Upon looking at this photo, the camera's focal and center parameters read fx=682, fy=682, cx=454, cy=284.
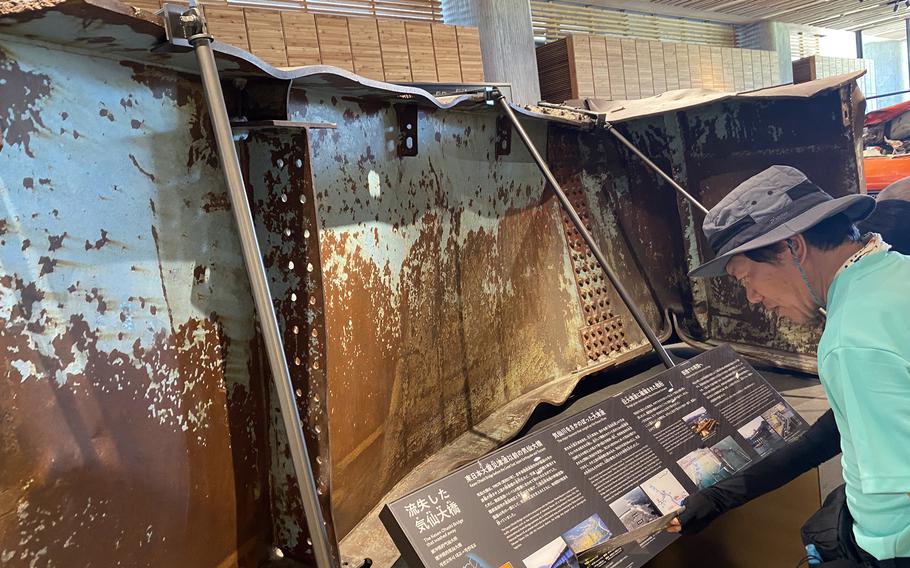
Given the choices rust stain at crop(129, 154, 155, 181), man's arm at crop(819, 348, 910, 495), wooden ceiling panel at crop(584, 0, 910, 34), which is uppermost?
wooden ceiling panel at crop(584, 0, 910, 34)

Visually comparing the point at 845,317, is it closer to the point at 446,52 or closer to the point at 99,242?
the point at 99,242

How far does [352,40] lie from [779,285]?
3163 mm

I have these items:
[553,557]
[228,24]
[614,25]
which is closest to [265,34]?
[228,24]

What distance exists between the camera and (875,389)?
1388mm

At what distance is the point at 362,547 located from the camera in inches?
84.6

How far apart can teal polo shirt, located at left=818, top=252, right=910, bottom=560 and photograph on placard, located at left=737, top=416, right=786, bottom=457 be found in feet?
2.41

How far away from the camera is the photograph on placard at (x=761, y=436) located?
7.57 feet

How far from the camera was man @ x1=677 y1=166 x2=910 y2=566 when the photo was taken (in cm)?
139

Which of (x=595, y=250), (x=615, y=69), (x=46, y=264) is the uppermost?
(x=615, y=69)

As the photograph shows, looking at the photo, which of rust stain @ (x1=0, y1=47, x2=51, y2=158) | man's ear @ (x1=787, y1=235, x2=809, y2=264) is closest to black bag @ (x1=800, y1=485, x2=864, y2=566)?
man's ear @ (x1=787, y1=235, x2=809, y2=264)

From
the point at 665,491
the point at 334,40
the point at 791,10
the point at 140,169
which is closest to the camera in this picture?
the point at 140,169

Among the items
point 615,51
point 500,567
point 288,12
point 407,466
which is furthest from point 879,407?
point 615,51

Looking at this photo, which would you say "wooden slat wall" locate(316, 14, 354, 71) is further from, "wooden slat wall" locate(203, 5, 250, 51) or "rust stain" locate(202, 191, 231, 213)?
"rust stain" locate(202, 191, 231, 213)

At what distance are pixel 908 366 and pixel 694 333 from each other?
283 centimetres
